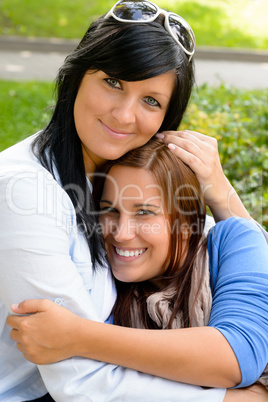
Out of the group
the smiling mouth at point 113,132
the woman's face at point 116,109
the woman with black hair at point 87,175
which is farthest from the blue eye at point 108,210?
the smiling mouth at point 113,132

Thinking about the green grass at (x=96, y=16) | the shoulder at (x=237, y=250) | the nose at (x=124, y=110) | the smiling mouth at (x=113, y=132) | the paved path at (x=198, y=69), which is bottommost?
the paved path at (x=198, y=69)

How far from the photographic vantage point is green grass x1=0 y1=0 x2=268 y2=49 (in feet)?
35.4

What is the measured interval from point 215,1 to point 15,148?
473 inches

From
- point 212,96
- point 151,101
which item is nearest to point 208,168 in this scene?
point 151,101

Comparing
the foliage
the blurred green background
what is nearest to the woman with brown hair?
the blurred green background

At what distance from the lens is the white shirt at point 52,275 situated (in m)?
1.78

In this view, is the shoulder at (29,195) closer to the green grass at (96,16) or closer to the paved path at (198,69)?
the paved path at (198,69)

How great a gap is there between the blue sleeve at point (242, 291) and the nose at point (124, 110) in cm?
62

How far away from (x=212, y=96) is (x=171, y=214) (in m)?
3.49

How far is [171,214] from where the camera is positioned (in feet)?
7.81

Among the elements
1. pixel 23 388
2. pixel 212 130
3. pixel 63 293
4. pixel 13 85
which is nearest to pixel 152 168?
pixel 63 293

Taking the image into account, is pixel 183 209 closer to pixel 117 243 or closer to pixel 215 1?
pixel 117 243

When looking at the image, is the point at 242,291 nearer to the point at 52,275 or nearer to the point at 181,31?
the point at 52,275

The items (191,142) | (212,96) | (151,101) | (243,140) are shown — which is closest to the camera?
(151,101)
